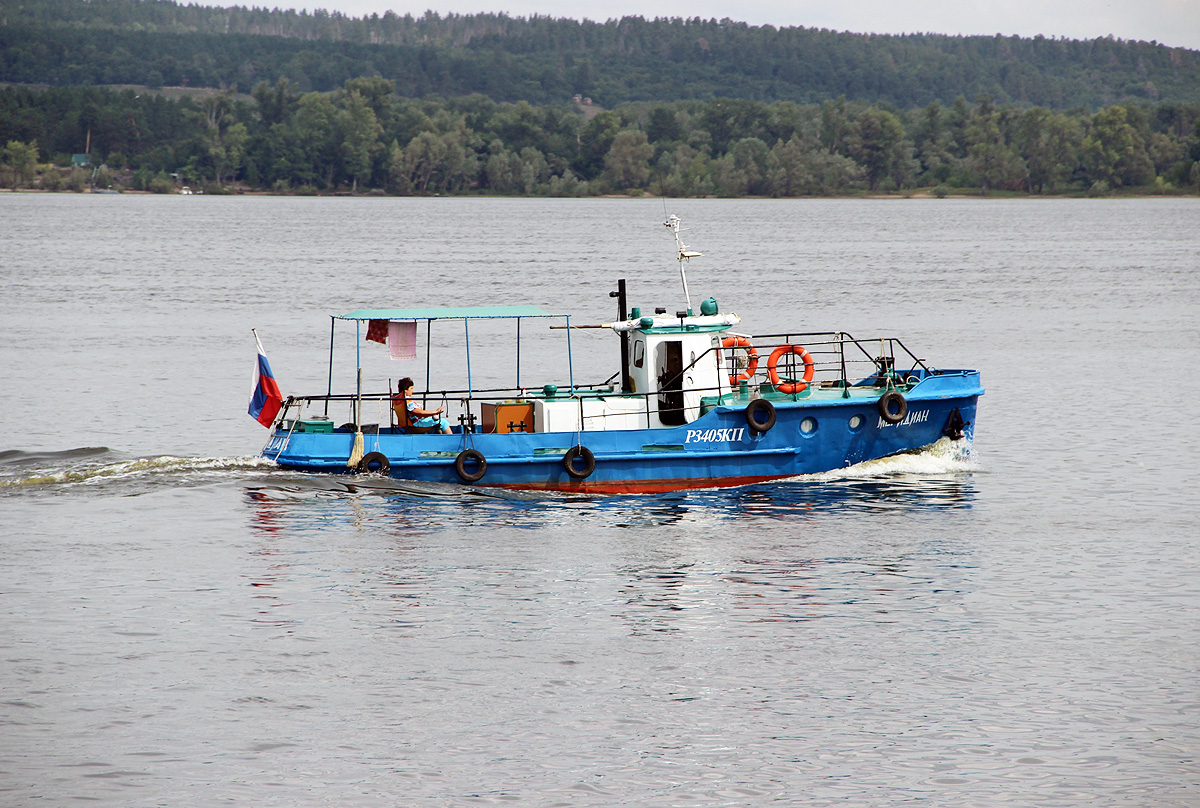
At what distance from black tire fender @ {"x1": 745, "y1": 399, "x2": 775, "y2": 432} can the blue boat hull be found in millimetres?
161

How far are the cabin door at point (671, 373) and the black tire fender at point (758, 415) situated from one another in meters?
1.29

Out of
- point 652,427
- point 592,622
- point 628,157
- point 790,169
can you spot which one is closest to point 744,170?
point 790,169

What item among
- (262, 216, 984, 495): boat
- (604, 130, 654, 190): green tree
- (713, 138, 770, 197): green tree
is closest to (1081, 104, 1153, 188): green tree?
(713, 138, 770, 197): green tree

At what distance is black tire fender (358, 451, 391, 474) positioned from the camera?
2364 centimetres

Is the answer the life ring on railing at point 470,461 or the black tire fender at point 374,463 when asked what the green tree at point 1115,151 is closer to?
the life ring on railing at point 470,461

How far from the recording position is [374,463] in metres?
Result: 23.7

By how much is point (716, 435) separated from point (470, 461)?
4.37 meters

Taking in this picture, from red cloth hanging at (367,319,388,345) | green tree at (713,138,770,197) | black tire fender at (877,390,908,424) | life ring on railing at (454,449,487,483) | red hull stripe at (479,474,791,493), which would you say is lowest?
red hull stripe at (479,474,791,493)

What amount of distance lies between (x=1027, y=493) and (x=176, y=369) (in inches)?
1023

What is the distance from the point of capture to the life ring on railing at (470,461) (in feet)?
78.0

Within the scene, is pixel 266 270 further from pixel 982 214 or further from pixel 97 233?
pixel 982 214

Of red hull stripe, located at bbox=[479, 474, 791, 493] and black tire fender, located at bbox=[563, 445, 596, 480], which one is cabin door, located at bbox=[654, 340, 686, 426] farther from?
black tire fender, located at bbox=[563, 445, 596, 480]

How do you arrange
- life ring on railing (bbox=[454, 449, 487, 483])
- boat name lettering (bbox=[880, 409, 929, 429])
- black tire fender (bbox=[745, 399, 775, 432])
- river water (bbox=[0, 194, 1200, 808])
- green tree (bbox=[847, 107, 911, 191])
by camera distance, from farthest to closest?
green tree (bbox=[847, 107, 911, 191]) < boat name lettering (bbox=[880, 409, 929, 429]) < black tire fender (bbox=[745, 399, 775, 432]) < life ring on railing (bbox=[454, 449, 487, 483]) < river water (bbox=[0, 194, 1200, 808])

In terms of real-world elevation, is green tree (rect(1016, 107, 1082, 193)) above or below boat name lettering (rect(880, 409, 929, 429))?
above
